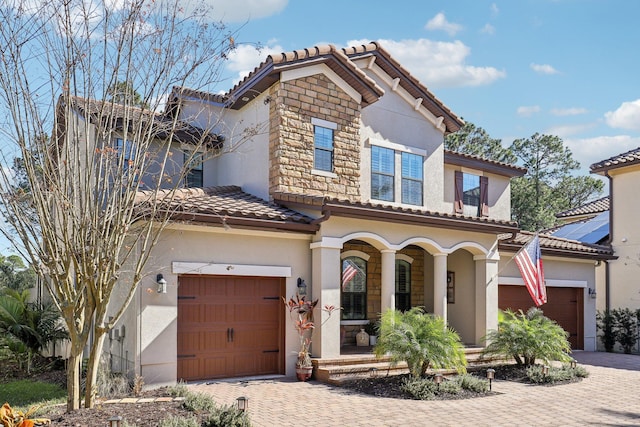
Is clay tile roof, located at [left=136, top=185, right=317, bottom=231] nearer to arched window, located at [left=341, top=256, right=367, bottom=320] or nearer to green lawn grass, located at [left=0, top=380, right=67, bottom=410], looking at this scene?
arched window, located at [left=341, top=256, right=367, bottom=320]

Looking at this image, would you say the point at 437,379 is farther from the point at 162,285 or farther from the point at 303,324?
the point at 162,285

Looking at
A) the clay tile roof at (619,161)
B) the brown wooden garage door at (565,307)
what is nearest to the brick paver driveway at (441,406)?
the brown wooden garage door at (565,307)

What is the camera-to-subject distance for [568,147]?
42000 millimetres

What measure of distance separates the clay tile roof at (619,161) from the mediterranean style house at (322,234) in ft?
11.0

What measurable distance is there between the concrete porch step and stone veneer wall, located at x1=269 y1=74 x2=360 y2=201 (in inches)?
171

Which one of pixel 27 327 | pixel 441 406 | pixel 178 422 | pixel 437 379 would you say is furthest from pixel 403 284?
pixel 178 422

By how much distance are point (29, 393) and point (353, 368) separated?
662 centimetres

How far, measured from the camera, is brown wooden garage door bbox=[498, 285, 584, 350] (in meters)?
18.7

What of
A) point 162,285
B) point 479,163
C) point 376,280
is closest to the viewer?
point 162,285

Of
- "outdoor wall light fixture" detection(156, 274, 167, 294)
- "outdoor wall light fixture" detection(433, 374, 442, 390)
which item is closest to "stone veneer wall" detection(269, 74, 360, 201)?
"outdoor wall light fixture" detection(156, 274, 167, 294)

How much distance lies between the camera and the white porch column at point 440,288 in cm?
1448

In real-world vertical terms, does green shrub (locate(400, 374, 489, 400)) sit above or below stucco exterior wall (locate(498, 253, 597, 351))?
below

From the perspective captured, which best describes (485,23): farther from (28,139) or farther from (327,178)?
(28,139)

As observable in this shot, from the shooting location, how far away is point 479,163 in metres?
20.2
